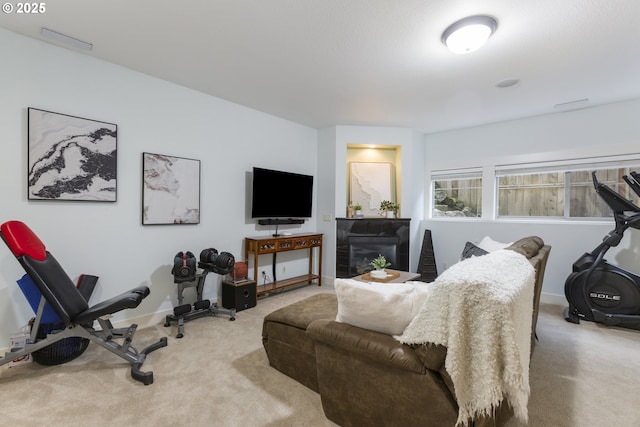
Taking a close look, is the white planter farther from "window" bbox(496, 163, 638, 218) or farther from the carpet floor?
"window" bbox(496, 163, 638, 218)

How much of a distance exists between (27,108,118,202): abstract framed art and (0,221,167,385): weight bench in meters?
0.56

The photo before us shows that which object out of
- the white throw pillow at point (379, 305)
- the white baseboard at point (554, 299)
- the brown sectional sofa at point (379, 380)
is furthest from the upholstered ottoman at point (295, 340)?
the white baseboard at point (554, 299)

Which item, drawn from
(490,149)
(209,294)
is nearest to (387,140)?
(490,149)

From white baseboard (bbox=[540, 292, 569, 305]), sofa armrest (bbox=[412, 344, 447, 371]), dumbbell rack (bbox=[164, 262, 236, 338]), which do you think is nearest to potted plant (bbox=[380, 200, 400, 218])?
white baseboard (bbox=[540, 292, 569, 305])

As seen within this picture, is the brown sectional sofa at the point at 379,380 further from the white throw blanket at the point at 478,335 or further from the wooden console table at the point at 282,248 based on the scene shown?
the wooden console table at the point at 282,248

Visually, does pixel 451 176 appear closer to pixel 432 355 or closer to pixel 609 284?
pixel 609 284

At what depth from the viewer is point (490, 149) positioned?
184 inches

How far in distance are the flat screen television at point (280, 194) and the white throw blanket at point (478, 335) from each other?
304 cm

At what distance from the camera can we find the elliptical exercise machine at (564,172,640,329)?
3148 mm

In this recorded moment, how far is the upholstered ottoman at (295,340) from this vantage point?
204 cm

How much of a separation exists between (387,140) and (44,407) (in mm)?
4814

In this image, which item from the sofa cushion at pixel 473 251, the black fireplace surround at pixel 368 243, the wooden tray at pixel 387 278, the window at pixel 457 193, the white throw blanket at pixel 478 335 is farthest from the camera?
the window at pixel 457 193

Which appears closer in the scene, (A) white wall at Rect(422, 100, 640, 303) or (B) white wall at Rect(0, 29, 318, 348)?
(B) white wall at Rect(0, 29, 318, 348)

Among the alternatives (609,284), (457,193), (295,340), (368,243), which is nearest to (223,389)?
(295,340)
